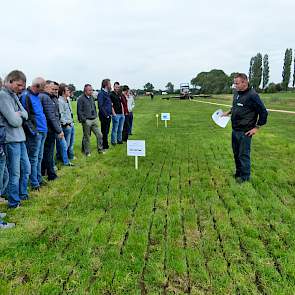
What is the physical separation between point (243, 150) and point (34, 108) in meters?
3.99

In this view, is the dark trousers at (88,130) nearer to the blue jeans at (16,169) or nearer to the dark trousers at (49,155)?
the dark trousers at (49,155)

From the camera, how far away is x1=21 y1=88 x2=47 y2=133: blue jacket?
19.3ft

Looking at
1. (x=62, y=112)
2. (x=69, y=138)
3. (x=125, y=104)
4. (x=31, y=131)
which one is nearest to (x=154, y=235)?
(x=31, y=131)

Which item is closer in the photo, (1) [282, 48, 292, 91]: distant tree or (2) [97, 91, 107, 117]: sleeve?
(2) [97, 91, 107, 117]: sleeve

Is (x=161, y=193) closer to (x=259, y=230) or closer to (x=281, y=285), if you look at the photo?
(x=259, y=230)

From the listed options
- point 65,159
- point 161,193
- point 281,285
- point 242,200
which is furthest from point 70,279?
point 65,159

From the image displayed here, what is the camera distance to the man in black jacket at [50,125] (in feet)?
21.6

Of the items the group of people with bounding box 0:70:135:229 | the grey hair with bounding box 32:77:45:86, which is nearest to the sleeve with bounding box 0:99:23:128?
the group of people with bounding box 0:70:135:229

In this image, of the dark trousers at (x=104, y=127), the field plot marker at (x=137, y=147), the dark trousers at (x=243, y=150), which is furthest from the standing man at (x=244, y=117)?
the dark trousers at (x=104, y=127)

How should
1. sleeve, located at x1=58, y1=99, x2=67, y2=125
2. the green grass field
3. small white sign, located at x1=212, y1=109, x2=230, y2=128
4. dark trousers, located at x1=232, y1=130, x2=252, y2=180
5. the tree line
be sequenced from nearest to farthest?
the green grass field, dark trousers, located at x1=232, y1=130, x2=252, y2=180, small white sign, located at x1=212, y1=109, x2=230, y2=128, sleeve, located at x1=58, y1=99, x2=67, y2=125, the tree line

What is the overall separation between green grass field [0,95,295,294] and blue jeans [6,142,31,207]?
236 millimetres

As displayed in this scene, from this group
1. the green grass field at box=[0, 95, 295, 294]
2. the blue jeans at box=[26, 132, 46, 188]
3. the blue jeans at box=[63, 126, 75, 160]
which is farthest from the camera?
the blue jeans at box=[63, 126, 75, 160]

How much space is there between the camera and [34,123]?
5965 millimetres

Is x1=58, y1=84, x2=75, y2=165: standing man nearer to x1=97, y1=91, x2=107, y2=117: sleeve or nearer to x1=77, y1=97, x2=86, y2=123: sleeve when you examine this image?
x1=77, y1=97, x2=86, y2=123: sleeve
